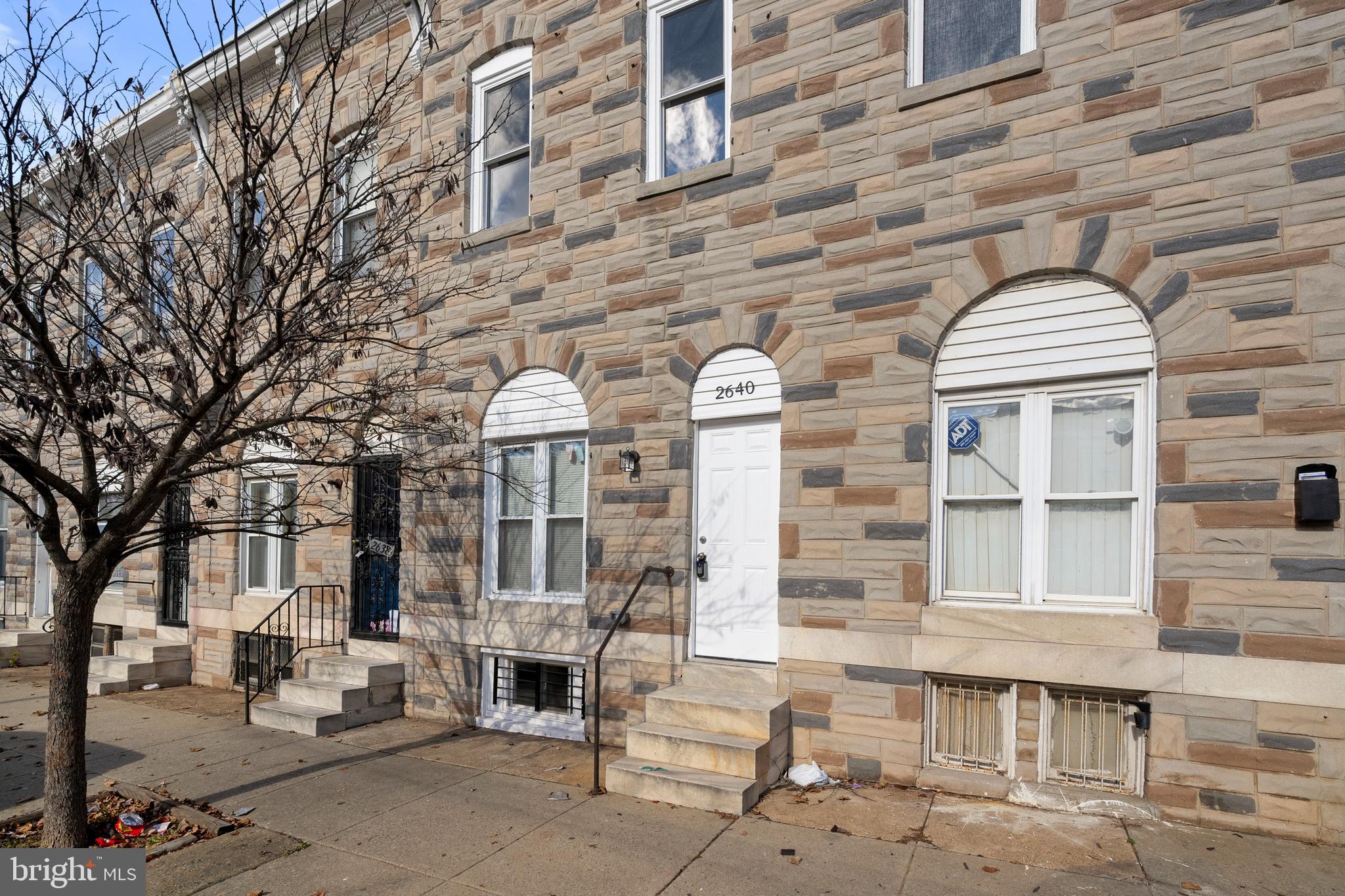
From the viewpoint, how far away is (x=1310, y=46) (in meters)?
4.88

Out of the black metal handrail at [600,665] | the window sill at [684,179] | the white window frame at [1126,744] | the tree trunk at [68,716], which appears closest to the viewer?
the tree trunk at [68,716]

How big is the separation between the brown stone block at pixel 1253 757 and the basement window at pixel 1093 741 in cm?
36

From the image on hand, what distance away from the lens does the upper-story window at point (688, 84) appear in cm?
721

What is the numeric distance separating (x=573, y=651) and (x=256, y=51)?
8195 millimetres

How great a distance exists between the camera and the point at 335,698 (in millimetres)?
8039

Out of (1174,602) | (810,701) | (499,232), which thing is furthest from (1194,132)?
(499,232)

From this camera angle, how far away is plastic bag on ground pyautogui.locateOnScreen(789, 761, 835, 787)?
5.87m

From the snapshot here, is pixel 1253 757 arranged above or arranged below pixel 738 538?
below

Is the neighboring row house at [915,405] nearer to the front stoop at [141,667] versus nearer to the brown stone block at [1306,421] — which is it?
the brown stone block at [1306,421]

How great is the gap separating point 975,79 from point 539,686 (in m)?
6.59

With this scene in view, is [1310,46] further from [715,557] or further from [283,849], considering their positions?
[283,849]

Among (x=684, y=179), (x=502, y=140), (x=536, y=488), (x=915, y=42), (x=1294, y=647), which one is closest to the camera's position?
(x=1294, y=647)

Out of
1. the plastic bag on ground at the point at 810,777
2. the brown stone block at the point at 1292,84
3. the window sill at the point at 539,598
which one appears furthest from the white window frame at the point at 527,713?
the brown stone block at the point at 1292,84

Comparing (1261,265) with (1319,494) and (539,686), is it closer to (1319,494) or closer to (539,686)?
(1319,494)
